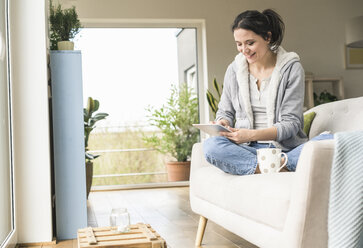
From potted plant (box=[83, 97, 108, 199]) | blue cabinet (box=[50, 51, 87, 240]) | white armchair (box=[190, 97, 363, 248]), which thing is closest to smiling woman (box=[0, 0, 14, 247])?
blue cabinet (box=[50, 51, 87, 240])

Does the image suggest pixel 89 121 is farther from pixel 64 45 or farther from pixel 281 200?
pixel 281 200

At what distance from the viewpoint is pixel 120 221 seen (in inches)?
71.7

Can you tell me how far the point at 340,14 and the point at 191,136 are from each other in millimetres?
2257

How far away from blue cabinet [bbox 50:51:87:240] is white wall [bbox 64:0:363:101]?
264 cm

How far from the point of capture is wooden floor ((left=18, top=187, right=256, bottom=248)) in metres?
2.60

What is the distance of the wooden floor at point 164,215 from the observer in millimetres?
2597

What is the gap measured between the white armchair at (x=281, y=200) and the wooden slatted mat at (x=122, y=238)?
13.5 inches

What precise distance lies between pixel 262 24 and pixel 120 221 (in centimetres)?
121

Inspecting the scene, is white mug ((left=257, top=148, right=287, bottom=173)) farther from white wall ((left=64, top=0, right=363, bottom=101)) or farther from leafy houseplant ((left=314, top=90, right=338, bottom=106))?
leafy houseplant ((left=314, top=90, right=338, bottom=106))

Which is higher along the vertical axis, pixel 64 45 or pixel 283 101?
pixel 64 45

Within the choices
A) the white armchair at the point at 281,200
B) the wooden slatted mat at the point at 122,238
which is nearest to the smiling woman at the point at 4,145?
the wooden slatted mat at the point at 122,238

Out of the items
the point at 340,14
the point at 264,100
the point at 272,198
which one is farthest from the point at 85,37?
the point at 272,198

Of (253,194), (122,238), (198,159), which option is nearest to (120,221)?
(122,238)

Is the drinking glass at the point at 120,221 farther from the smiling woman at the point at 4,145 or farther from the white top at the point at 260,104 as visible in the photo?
the white top at the point at 260,104
